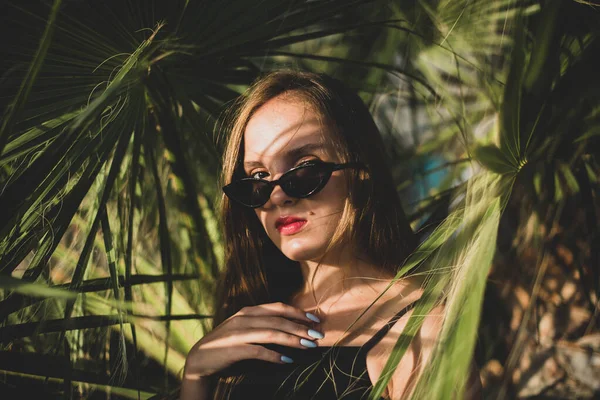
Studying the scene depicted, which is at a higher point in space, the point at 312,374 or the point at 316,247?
the point at 316,247

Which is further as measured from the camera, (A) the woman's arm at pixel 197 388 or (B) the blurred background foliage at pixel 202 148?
(A) the woman's arm at pixel 197 388

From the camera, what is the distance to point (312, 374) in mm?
844

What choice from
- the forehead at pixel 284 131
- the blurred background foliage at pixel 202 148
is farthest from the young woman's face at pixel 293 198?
the blurred background foliage at pixel 202 148

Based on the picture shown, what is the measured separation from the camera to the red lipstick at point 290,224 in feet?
2.82

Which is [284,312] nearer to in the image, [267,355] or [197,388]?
[267,355]

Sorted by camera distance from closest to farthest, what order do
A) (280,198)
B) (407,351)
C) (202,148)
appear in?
(407,351) → (280,198) → (202,148)

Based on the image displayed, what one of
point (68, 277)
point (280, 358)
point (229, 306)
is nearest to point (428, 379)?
point (280, 358)

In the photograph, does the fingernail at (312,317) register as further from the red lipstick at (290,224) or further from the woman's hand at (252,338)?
the red lipstick at (290,224)

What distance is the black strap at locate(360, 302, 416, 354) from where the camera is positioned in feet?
2.62

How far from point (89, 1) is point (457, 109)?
2.25 feet

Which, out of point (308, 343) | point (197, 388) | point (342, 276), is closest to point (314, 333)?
point (308, 343)

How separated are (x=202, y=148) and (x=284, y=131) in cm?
50

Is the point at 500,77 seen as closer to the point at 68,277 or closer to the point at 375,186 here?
the point at 375,186

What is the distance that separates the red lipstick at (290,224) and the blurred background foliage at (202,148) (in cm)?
27
